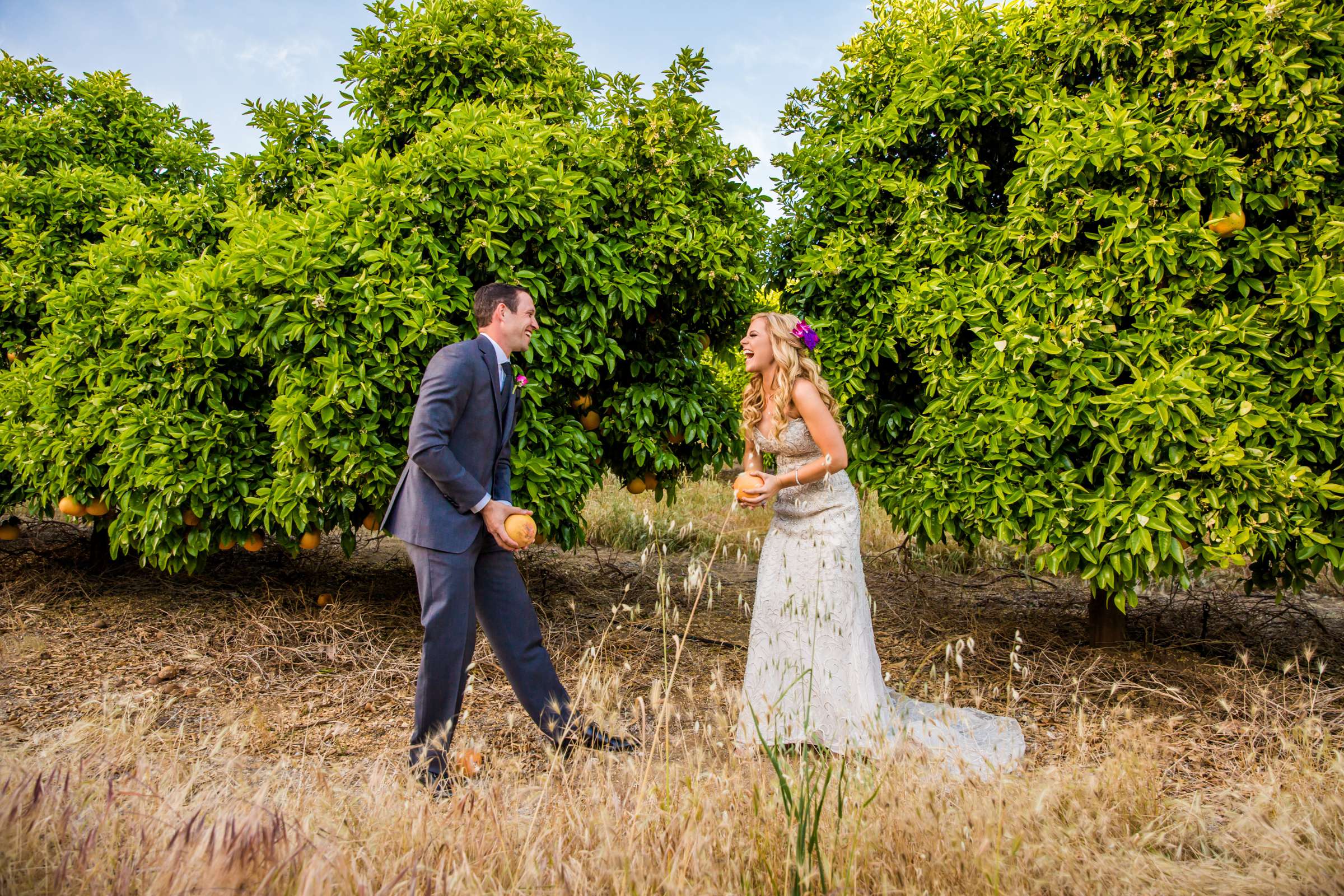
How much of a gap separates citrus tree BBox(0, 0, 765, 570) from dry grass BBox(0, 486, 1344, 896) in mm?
764

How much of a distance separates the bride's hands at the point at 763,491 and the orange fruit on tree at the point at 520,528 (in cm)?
86

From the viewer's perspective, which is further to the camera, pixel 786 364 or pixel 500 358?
pixel 786 364

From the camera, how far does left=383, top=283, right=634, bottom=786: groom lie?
2873 millimetres

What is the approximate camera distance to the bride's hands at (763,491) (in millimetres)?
3225

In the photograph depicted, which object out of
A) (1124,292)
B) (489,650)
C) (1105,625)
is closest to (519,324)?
(489,650)

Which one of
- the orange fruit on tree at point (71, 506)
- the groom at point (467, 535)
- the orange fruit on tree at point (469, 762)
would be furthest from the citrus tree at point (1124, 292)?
the orange fruit on tree at point (71, 506)

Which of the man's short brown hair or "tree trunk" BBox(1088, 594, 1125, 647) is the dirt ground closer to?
"tree trunk" BBox(1088, 594, 1125, 647)

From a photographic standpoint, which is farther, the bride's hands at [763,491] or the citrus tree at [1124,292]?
the citrus tree at [1124,292]

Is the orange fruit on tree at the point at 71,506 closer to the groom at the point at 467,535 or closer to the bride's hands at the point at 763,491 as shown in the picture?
the groom at the point at 467,535

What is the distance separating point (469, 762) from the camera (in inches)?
112

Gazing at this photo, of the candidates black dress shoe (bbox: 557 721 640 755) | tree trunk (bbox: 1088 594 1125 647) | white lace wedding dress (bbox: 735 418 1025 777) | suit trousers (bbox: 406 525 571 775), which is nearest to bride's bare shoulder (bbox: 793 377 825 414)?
white lace wedding dress (bbox: 735 418 1025 777)

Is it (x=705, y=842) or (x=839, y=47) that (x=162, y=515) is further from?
(x=839, y=47)

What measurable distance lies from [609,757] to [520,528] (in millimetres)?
943

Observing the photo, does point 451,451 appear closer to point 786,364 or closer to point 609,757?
point 609,757
